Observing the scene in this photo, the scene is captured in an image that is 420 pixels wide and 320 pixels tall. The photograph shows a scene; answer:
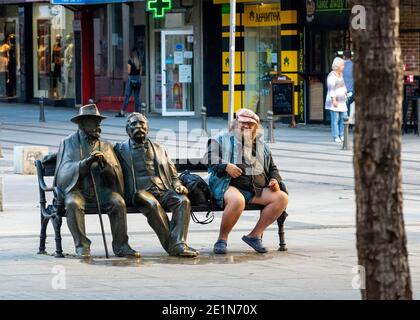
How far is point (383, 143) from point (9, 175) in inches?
582

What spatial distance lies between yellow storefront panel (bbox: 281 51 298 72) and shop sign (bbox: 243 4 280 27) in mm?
1090

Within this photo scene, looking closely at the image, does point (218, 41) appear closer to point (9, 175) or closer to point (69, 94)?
point (69, 94)

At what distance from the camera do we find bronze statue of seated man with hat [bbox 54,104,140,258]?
10828mm

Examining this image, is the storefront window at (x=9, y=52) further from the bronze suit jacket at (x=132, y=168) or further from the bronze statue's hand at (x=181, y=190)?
the bronze statue's hand at (x=181, y=190)

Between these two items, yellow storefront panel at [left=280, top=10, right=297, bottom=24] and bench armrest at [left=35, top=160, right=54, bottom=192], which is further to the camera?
yellow storefront panel at [left=280, top=10, right=297, bottom=24]

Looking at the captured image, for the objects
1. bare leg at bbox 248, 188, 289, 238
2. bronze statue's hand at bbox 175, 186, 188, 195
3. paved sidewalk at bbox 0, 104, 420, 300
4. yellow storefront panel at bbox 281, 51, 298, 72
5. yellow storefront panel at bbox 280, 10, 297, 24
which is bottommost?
paved sidewalk at bbox 0, 104, 420, 300

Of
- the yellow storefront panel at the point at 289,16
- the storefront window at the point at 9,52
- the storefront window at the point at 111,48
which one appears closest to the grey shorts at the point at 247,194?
the yellow storefront panel at the point at 289,16

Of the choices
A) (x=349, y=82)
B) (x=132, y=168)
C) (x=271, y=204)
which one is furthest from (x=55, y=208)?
(x=349, y=82)

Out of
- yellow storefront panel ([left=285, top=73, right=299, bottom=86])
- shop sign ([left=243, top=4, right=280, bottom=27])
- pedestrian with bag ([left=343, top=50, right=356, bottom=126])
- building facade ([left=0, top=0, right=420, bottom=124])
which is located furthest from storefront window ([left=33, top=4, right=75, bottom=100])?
pedestrian with bag ([left=343, top=50, right=356, bottom=126])

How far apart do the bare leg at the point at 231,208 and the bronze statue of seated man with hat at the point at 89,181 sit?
85cm

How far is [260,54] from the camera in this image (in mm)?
31781

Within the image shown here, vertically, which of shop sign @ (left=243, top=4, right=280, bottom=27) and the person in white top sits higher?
shop sign @ (left=243, top=4, right=280, bottom=27)

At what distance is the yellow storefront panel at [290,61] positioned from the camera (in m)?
30.1

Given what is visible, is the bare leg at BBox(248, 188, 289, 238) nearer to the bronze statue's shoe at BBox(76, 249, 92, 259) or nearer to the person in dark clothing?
the person in dark clothing
